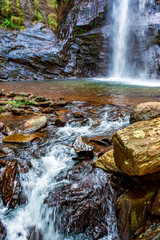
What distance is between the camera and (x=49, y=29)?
18.9 metres

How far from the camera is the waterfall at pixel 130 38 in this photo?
53.1 ft

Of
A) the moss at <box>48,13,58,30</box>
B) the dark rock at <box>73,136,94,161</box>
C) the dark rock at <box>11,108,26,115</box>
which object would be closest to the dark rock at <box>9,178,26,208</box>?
the dark rock at <box>73,136,94,161</box>

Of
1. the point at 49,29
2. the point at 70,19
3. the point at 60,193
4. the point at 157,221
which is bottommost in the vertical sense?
the point at 60,193

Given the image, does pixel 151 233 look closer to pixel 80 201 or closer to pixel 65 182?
pixel 80 201

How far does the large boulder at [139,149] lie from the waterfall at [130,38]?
15.9 m

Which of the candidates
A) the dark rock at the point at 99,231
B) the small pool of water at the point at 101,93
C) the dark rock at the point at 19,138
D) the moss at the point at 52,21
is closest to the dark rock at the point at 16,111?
the dark rock at the point at 19,138

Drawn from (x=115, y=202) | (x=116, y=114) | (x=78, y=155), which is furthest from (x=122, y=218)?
(x=116, y=114)

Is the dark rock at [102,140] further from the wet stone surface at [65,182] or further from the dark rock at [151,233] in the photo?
the dark rock at [151,233]

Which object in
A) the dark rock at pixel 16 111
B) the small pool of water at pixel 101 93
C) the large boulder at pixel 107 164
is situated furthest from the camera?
the small pool of water at pixel 101 93

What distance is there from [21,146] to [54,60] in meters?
16.0

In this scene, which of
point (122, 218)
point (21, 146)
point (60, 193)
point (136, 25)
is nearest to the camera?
point (122, 218)

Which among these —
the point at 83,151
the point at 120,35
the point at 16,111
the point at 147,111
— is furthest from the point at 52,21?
the point at 83,151

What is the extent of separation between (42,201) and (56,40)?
64.3 feet

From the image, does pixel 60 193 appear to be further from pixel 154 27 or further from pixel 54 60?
pixel 154 27
